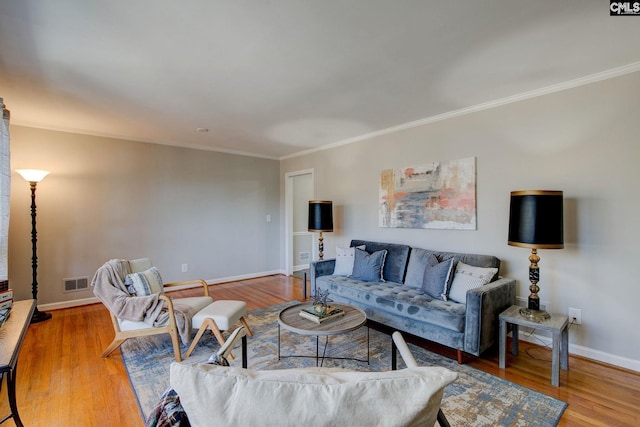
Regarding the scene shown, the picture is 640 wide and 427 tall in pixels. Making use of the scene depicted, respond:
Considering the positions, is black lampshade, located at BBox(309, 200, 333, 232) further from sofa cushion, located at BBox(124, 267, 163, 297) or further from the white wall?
sofa cushion, located at BBox(124, 267, 163, 297)

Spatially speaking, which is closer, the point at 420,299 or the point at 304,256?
the point at 420,299

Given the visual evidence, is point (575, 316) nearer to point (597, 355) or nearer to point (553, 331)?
point (597, 355)

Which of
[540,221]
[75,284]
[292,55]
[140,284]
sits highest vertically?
[292,55]

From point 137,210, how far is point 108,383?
2.93 meters

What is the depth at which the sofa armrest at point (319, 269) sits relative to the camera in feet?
13.3

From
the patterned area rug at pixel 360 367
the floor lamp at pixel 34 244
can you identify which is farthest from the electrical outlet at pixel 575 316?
the floor lamp at pixel 34 244

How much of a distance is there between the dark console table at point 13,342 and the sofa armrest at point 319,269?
273 centimetres

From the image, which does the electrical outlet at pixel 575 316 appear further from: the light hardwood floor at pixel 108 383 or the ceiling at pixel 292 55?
the ceiling at pixel 292 55

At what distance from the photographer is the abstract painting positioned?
3369 mm

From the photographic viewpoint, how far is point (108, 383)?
2301mm

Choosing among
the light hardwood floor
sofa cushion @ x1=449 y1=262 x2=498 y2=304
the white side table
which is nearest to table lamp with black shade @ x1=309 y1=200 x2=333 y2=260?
sofa cushion @ x1=449 y1=262 x2=498 y2=304

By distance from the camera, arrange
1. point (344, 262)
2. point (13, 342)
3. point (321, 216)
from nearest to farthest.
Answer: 1. point (13, 342)
2. point (344, 262)
3. point (321, 216)

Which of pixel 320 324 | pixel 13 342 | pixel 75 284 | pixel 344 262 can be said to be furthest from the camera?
pixel 75 284

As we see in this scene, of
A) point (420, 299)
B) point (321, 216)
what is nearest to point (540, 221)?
point (420, 299)
